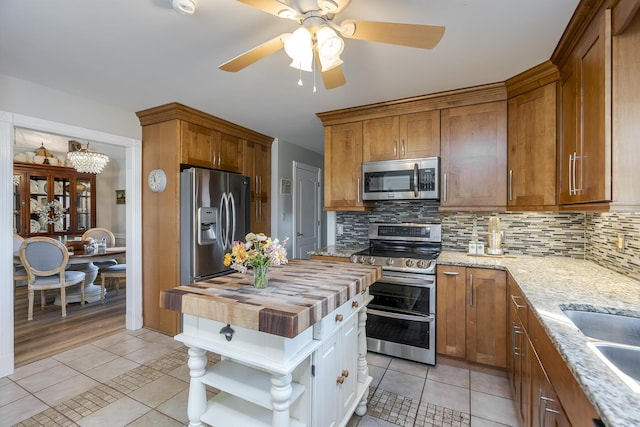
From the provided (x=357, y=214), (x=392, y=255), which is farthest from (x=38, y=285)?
(x=392, y=255)

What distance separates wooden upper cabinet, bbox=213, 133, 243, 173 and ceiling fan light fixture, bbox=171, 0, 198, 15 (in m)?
2.07

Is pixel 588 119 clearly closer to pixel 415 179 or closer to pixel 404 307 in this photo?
pixel 415 179

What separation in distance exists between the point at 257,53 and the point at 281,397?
5.38 ft

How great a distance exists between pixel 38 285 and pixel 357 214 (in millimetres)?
3963

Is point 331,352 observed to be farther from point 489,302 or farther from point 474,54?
point 474,54

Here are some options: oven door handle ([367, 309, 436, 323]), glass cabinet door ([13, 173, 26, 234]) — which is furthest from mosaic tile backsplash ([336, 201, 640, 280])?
glass cabinet door ([13, 173, 26, 234])

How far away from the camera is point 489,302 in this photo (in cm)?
238

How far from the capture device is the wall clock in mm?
3213

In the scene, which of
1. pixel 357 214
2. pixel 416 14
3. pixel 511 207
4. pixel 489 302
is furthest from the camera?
pixel 357 214

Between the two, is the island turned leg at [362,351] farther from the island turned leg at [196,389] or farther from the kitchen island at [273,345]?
the island turned leg at [196,389]

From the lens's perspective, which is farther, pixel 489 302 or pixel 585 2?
pixel 489 302

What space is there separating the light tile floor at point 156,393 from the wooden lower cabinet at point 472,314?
7.4 inches

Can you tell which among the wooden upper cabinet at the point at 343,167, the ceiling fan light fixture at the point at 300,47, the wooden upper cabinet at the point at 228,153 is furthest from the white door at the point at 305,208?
the ceiling fan light fixture at the point at 300,47

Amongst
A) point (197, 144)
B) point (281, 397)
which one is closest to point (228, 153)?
point (197, 144)
